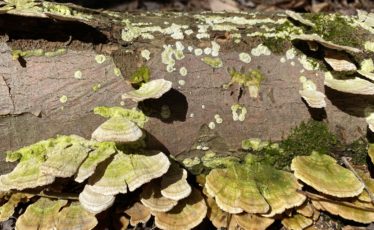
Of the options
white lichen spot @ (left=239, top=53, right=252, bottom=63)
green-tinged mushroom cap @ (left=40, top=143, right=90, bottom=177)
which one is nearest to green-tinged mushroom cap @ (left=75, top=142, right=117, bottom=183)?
green-tinged mushroom cap @ (left=40, top=143, right=90, bottom=177)

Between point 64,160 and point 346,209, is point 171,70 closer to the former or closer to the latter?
point 64,160

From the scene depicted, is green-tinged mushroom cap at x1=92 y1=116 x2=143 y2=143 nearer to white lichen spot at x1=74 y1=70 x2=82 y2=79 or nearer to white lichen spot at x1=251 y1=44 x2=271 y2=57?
white lichen spot at x1=74 y1=70 x2=82 y2=79

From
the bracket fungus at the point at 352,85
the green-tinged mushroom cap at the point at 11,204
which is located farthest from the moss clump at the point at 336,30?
the green-tinged mushroom cap at the point at 11,204

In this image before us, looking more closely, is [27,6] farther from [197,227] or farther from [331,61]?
[331,61]

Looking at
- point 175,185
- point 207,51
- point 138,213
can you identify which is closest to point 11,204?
point 138,213

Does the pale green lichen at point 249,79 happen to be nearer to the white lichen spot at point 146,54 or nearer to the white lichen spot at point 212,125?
the white lichen spot at point 212,125

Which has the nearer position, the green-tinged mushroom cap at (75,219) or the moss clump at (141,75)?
the green-tinged mushroom cap at (75,219)

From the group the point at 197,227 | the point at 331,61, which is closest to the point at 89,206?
the point at 197,227
